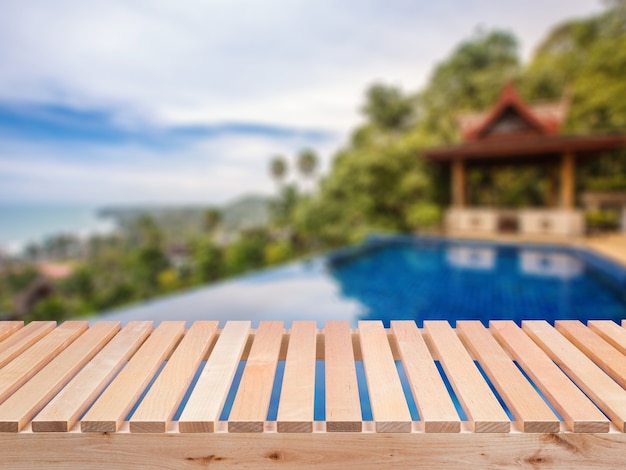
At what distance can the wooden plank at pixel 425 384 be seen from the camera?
1.21 metres

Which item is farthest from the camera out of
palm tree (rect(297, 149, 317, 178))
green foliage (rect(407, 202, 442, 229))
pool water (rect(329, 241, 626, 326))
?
palm tree (rect(297, 149, 317, 178))

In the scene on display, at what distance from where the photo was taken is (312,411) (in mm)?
1272

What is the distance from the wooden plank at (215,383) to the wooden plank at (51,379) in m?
0.50

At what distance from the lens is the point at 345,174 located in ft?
43.4

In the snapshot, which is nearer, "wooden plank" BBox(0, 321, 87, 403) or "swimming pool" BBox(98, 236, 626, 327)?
"wooden plank" BBox(0, 321, 87, 403)

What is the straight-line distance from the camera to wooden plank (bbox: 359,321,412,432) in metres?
1.22

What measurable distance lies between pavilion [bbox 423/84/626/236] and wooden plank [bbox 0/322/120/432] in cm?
1009

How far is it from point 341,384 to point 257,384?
0.29 m

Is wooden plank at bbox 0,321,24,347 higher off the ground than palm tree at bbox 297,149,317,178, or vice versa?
palm tree at bbox 297,149,317,178

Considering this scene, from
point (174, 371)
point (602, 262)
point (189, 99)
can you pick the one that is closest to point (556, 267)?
point (602, 262)

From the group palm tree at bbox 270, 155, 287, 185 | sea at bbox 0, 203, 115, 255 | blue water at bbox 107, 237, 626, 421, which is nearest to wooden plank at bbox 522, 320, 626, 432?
blue water at bbox 107, 237, 626, 421

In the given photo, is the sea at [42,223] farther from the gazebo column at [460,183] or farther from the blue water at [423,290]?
the gazebo column at [460,183]

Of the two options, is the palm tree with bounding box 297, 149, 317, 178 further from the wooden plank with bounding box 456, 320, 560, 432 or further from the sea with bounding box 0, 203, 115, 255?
the wooden plank with bounding box 456, 320, 560, 432

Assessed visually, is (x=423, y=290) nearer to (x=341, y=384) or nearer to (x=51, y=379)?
(x=341, y=384)
